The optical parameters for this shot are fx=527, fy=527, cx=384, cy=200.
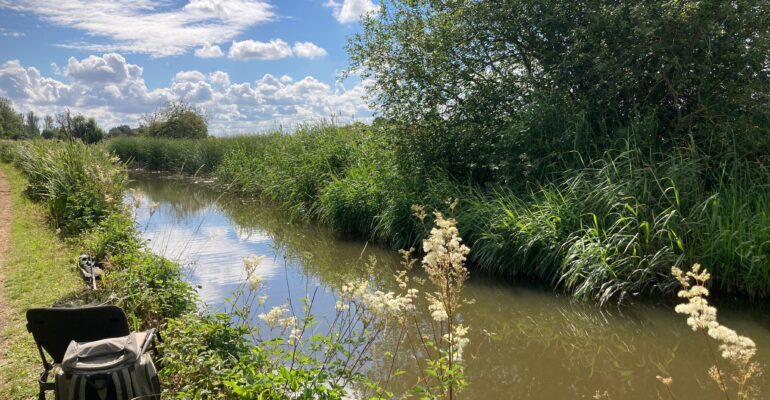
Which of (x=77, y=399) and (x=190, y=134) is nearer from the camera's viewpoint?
(x=77, y=399)

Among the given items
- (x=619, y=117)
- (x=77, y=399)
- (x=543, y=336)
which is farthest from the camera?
(x=619, y=117)

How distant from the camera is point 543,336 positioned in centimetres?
569

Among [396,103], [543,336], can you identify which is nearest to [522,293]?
[543,336]

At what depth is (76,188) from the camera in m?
10.9

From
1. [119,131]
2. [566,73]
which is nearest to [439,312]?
[566,73]

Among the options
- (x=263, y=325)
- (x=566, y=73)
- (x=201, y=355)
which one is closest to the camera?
(x=201, y=355)

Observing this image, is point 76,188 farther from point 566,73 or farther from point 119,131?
point 119,131

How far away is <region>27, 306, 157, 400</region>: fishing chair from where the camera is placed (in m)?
3.44

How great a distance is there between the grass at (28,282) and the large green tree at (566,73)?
6441 millimetres

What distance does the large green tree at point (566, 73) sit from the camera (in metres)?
7.75

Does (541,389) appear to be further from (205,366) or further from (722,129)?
(722,129)

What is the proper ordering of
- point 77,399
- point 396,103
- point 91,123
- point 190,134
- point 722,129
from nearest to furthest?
1. point 77,399
2. point 722,129
3. point 396,103
4. point 190,134
5. point 91,123

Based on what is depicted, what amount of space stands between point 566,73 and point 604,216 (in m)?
3.36

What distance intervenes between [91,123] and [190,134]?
12396 millimetres
